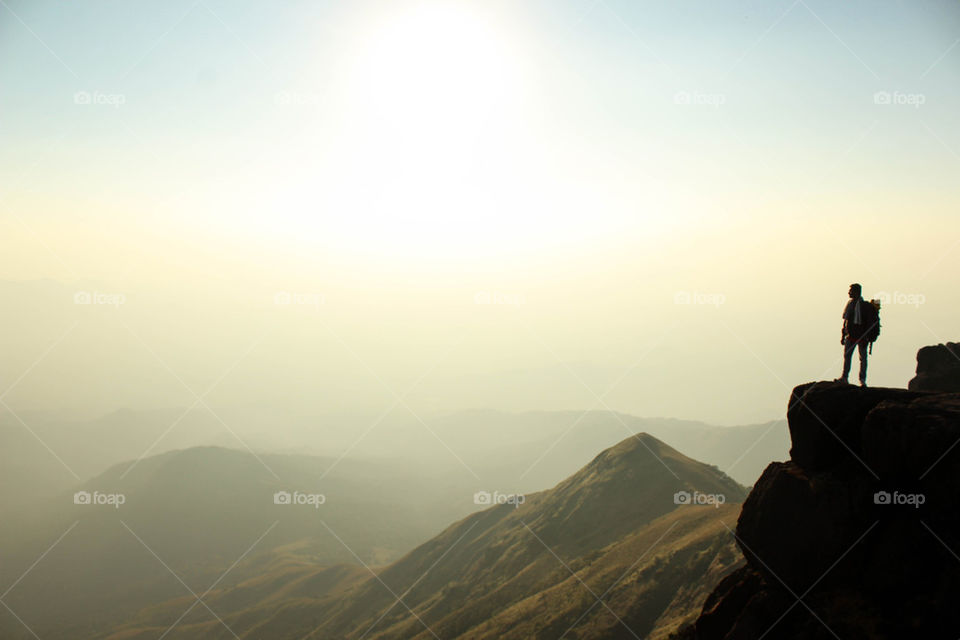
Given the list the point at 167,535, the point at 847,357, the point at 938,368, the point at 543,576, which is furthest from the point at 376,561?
the point at 847,357

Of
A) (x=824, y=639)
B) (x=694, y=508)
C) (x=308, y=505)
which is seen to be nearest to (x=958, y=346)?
(x=824, y=639)

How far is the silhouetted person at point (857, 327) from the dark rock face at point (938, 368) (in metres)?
5.29

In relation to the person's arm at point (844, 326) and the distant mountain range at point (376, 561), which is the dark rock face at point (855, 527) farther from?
the distant mountain range at point (376, 561)

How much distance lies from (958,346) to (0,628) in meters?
161

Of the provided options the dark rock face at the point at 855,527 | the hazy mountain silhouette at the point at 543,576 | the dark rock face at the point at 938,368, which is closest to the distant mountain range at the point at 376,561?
the hazy mountain silhouette at the point at 543,576

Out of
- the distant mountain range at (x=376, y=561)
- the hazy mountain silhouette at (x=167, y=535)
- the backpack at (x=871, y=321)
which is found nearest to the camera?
the backpack at (x=871, y=321)

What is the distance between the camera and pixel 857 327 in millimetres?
22781

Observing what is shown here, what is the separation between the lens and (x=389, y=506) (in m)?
199

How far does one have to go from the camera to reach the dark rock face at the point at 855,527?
49.0 ft

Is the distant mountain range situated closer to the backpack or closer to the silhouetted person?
the silhouetted person

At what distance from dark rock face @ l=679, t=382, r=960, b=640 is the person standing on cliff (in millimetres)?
3843

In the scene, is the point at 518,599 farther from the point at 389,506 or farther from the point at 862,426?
the point at 389,506

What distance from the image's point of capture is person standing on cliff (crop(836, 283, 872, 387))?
2258cm

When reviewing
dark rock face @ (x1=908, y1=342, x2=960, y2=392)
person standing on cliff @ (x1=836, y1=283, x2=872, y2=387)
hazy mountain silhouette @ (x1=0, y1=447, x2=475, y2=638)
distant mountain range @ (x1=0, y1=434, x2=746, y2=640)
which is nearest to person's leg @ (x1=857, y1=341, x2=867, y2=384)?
person standing on cliff @ (x1=836, y1=283, x2=872, y2=387)
